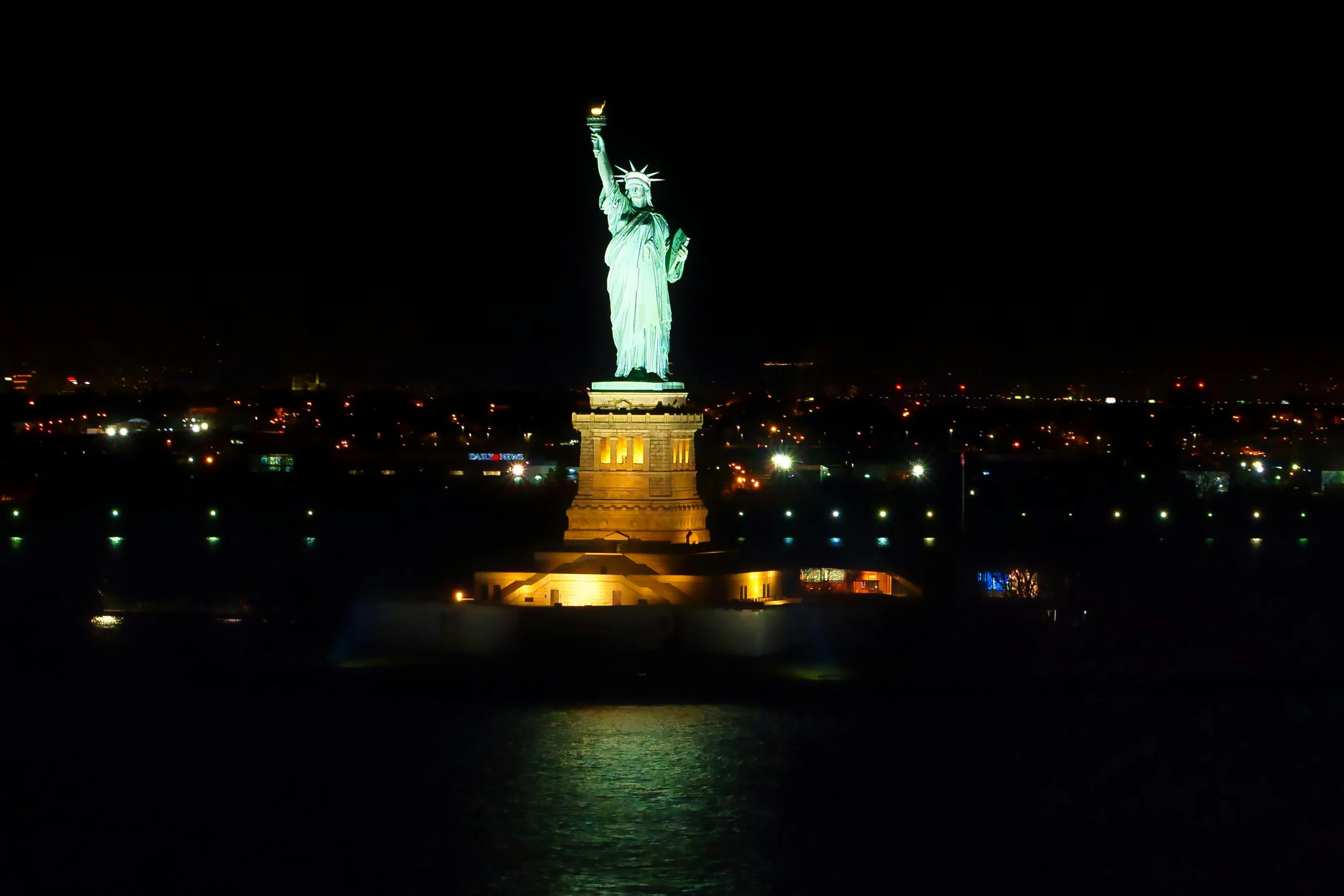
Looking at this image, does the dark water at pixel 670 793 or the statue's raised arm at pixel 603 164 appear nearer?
the dark water at pixel 670 793

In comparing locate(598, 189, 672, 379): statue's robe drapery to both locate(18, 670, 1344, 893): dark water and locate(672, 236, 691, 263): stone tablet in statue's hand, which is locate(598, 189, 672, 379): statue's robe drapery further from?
locate(18, 670, 1344, 893): dark water

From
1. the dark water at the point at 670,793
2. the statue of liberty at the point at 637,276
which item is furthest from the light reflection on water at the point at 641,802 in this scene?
the statue of liberty at the point at 637,276

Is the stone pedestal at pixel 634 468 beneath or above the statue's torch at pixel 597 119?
beneath

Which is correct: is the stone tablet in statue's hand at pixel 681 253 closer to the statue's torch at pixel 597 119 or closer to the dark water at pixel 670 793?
the statue's torch at pixel 597 119

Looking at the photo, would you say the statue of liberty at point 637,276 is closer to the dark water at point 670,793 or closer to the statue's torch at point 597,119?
the statue's torch at point 597,119

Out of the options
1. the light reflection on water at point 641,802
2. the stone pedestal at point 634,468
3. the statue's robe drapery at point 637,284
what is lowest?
the light reflection on water at point 641,802

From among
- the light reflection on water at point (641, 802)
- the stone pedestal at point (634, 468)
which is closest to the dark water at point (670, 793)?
the light reflection on water at point (641, 802)
